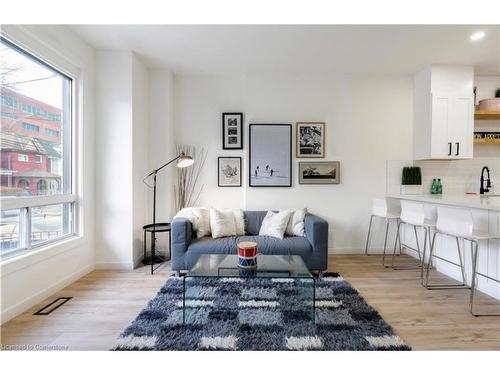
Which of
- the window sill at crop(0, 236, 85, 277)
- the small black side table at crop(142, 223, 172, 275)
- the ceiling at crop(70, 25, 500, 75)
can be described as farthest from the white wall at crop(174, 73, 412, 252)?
the window sill at crop(0, 236, 85, 277)

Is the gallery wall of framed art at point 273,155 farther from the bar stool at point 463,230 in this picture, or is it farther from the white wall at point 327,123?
the bar stool at point 463,230

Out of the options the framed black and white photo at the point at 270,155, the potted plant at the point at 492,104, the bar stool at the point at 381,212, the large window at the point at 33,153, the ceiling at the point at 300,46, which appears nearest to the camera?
the large window at the point at 33,153

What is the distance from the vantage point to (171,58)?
3643mm

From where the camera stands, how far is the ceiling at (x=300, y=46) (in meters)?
2.95

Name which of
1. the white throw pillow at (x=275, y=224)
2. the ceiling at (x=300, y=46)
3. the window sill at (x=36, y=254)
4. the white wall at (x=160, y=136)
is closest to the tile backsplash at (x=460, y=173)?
the ceiling at (x=300, y=46)

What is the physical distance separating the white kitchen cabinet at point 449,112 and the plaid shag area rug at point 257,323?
2.62 meters

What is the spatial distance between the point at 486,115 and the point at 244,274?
437 cm

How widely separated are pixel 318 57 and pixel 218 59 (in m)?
1.33

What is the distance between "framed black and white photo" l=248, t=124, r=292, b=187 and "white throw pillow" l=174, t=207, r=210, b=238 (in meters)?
0.93

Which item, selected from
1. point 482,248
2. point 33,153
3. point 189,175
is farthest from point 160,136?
point 482,248

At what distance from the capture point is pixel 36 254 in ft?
8.29

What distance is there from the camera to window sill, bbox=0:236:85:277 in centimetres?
222

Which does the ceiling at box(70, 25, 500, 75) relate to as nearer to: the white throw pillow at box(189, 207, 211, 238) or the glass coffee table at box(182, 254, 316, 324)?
the white throw pillow at box(189, 207, 211, 238)

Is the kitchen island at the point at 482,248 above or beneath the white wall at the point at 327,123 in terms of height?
beneath
